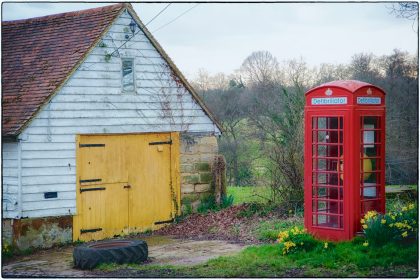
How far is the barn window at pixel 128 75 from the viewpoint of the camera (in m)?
14.6

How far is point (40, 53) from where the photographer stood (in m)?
14.3

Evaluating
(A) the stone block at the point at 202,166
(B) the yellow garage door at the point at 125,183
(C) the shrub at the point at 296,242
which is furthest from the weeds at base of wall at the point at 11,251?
(C) the shrub at the point at 296,242

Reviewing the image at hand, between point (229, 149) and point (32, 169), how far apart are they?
10.3 meters

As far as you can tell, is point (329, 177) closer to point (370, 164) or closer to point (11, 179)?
point (370, 164)

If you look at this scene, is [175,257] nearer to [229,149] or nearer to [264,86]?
[264,86]

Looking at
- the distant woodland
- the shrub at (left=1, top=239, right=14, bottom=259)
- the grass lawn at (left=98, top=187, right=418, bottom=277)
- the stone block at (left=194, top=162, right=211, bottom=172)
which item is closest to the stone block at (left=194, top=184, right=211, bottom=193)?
the stone block at (left=194, top=162, right=211, bottom=172)

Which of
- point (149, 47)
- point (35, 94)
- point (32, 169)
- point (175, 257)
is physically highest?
point (149, 47)

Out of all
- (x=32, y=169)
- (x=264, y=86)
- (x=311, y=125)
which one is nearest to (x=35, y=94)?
(x=32, y=169)

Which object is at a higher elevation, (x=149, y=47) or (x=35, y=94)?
(x=149, y=47)

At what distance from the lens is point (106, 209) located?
14.3 meters

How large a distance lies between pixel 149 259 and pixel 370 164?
391 centimetres

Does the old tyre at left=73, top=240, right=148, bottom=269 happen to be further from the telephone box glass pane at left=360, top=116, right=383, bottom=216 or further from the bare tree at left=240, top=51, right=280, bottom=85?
the bare tree at left=240, top=51, right=280, bottom=85

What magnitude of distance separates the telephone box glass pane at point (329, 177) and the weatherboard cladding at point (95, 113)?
4910mm

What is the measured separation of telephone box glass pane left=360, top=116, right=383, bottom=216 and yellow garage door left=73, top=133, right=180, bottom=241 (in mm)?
5681
